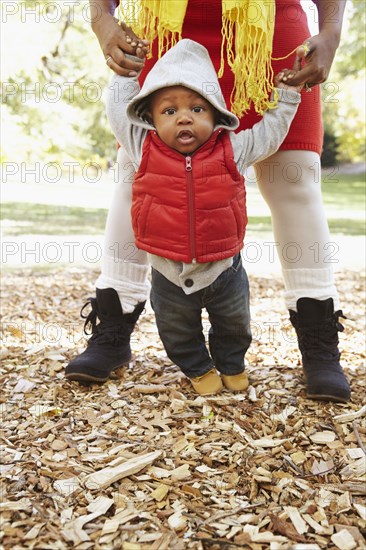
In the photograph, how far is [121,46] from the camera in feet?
6.25

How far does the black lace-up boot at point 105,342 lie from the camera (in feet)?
6.88

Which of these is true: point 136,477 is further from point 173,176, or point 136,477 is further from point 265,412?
point 173,176

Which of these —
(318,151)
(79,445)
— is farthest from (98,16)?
(79,445)

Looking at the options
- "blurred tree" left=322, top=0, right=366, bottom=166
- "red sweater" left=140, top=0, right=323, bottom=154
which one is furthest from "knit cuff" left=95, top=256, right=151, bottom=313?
"blurred tree" left=322, top=0, right=366, bottom=166

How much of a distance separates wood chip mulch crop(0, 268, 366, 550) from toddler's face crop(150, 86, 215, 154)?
803 mm

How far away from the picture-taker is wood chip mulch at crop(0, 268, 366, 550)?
1.34 metres

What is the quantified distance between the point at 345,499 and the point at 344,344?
50.7 inches

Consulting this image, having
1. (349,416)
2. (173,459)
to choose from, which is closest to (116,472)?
(173,459)

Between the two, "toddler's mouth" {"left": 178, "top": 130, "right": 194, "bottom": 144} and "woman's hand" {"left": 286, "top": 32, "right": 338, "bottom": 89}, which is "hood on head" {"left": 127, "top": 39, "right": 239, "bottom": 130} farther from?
"woman's hand" {"left": 286, "top": 32, "right": 338, "bottom": 89}

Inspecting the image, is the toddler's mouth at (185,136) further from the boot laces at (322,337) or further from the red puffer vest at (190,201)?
the boot laces at (322,337)

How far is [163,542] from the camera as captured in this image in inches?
50.9

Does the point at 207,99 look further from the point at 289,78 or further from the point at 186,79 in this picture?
the point at 289,78

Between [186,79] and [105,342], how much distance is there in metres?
0.92

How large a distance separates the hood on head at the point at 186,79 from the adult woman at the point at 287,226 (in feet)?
0.39
